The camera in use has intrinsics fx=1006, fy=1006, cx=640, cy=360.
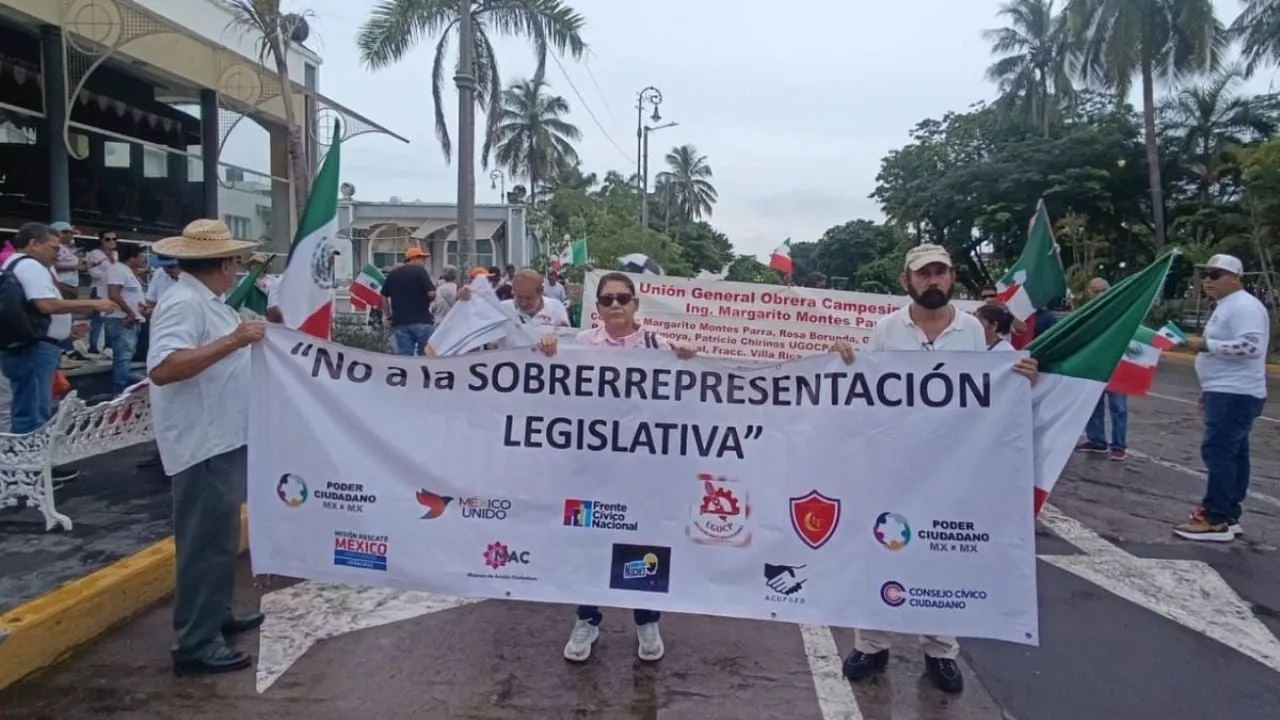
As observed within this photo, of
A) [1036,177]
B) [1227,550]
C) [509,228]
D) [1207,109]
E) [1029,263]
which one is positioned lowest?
[1227,550]

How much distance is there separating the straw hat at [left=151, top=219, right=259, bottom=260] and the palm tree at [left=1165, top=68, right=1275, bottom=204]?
38.7 meters

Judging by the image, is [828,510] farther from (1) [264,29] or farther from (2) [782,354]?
(1) [264,29]

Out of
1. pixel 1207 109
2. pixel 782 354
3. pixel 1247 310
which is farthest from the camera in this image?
pixel 1207 109

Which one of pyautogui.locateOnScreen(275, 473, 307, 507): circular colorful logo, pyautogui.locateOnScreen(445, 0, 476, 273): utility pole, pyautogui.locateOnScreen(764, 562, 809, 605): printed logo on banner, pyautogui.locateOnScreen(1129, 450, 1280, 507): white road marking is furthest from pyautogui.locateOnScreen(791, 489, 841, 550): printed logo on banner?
pyautogui.locateOnScreen(445, 0, 476, 273): utility pole

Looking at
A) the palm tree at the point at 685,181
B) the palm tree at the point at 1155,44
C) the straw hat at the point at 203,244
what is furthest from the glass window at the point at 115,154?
the palm tree at the point at 685,181

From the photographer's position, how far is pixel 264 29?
13.7 m

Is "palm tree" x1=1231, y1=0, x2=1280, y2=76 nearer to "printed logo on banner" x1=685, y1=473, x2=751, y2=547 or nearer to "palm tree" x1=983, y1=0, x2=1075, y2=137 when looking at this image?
"palm tree" x1=983, y1=0, x2=1075, y2=137

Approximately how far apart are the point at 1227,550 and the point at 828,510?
3835 millimetres

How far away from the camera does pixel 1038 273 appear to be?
7.66 metres

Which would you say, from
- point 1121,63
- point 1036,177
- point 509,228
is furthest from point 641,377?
point 1036,177

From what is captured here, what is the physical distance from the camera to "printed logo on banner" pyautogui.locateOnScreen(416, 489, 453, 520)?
4188 millimetres

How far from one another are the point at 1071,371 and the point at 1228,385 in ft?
9.92

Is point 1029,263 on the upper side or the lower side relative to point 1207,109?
lower

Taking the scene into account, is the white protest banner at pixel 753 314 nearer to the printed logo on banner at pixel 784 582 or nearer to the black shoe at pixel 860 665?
the black shoe at pixel 860 665
